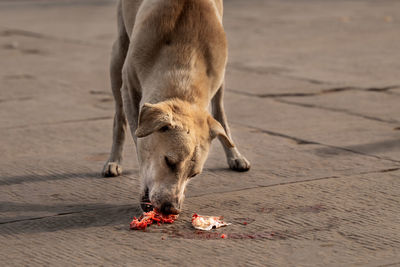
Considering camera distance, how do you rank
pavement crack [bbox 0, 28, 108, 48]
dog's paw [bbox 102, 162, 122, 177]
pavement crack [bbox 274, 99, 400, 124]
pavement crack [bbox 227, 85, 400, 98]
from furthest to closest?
pavement crack [bbox 0, 28, 108, 48], pavement crack [bbox 227, 85, 400, 98], pavement crack [bbox 274, 99, 400, 124], dog's paw [bbox 102, 162, 122, 177]

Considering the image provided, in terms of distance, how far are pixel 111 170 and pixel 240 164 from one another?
0.89 metres

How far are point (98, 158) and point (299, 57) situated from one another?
17.0 ft

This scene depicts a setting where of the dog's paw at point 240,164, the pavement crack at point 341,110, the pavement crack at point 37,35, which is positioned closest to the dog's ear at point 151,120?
the dog's paw at point 240,164

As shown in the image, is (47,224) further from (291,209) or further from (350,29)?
(350,29)

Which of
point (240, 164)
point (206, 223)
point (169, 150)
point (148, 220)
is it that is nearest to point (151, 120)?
point (169, 150)

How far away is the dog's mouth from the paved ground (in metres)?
0.13

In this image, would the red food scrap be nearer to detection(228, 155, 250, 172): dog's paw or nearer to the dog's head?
the dog's head

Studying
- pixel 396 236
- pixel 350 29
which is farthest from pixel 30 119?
pixel 350 29

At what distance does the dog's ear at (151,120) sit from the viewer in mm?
4441

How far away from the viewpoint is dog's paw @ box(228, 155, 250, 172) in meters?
6.02

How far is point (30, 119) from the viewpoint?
305 inches

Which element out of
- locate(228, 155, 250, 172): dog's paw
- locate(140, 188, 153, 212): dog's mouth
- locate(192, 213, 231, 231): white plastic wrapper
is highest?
locate(140, 188, 153, 212): dog's mouth

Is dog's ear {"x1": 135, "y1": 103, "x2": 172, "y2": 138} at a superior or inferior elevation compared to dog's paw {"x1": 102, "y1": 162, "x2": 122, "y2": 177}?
superior

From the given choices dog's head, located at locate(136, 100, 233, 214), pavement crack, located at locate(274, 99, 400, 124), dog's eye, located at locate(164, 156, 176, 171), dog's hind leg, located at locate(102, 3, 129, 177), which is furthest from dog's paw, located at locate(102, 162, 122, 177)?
pavement crack, located at locate(274, 99, 400, 124)
